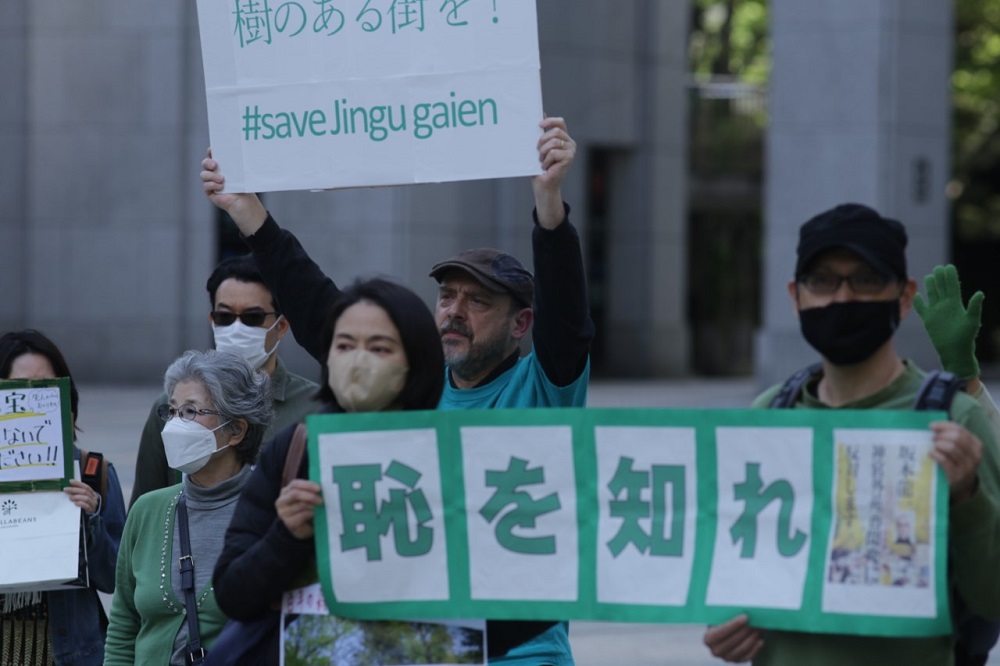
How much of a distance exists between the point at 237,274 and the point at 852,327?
2.91m

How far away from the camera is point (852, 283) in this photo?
345 centimetres

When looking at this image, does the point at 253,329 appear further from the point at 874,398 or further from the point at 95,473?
the point at 874,398

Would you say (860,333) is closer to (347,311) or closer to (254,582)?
(347,311)

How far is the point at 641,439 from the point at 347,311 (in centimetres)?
74

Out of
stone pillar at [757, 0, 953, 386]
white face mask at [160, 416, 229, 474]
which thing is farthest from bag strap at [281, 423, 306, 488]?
stone pillar at [757, 0, 953, 386]

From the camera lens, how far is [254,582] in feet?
12.0

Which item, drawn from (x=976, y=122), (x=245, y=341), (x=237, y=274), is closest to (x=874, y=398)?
(x=245, y=341)

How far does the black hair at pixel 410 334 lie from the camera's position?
3.75m

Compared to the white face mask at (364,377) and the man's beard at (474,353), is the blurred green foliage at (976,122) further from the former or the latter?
the white face mask at (364,377)

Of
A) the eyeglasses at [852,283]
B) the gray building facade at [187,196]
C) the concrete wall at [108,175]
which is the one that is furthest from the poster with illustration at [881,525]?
the concrete wall at [108,175]

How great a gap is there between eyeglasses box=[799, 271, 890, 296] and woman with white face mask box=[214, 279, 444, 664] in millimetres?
894

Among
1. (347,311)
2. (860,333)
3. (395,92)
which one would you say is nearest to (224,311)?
(395,92)

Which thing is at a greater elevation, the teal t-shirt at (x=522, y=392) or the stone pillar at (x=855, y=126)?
the stone pillar at (x=855, y=126)

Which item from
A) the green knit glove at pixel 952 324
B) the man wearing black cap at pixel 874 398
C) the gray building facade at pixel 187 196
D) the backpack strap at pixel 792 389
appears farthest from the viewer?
the gray building facade at pixel 187 196
